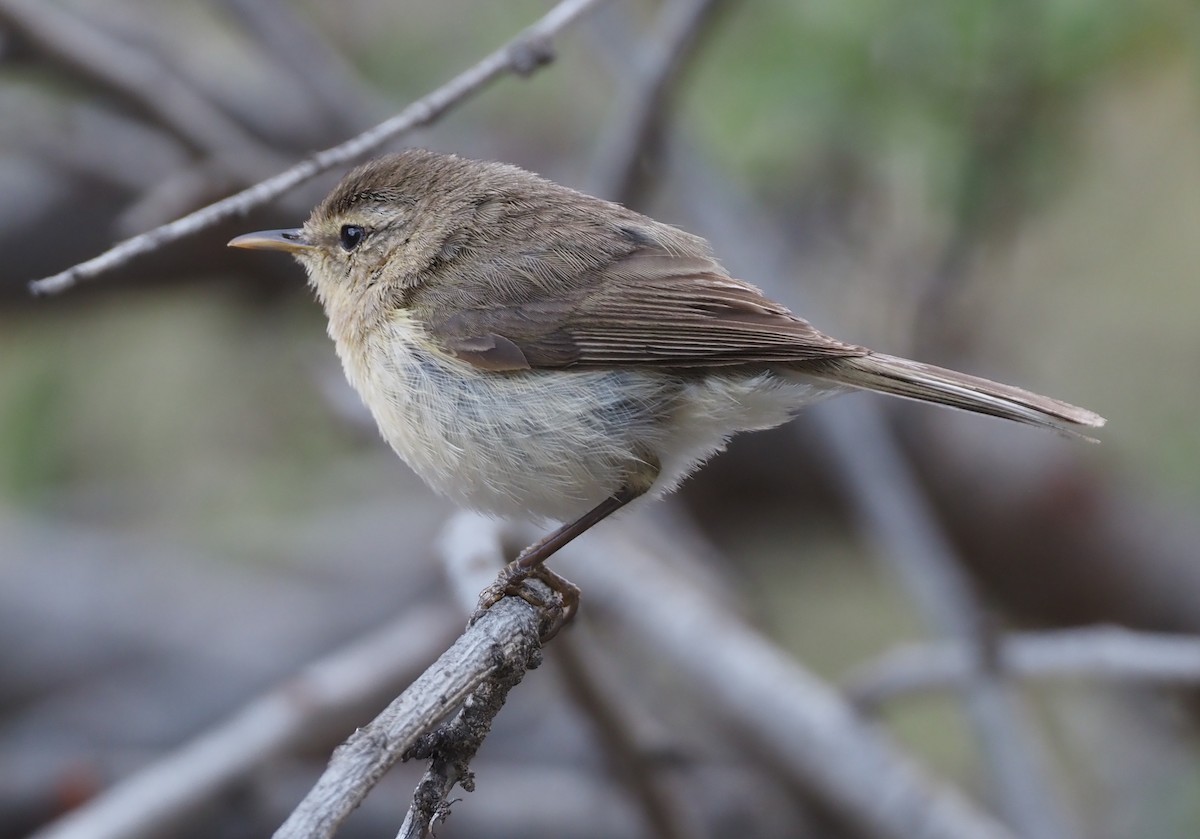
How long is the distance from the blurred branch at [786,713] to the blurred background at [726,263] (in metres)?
0.31

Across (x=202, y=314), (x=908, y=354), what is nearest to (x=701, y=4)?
(x=908, y=354)

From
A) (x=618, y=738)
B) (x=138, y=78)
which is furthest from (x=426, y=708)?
(x=138, y=78)

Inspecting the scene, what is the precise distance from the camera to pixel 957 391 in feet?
10.2

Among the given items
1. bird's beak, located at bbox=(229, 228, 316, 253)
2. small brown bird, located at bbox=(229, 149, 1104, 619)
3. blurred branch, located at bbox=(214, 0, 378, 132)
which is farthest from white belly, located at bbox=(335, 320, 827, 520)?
blurred branch, located at bbox=(214, 0, 378, 132)

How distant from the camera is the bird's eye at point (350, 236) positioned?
400 centimetres

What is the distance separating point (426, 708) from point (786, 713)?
2.54 m

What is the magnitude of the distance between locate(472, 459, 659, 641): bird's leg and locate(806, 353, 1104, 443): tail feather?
0.54m

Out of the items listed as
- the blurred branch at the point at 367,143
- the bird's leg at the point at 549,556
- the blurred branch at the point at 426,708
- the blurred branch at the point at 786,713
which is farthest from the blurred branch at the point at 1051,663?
the blurred branch at the point at 367,143

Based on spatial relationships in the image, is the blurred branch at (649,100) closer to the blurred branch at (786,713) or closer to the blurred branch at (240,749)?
the blurred branch at (786,713)

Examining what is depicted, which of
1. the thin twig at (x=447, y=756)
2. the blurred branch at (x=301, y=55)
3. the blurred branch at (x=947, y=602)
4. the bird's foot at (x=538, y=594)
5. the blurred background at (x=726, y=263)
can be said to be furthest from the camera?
the blurred branch at (x=301, y=55)

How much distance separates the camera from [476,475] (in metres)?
3.34

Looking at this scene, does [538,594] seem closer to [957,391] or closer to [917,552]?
[957,391]

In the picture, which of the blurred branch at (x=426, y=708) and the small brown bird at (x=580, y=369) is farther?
the small brown bird at (x=580, y=369)

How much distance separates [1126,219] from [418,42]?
161 inches
